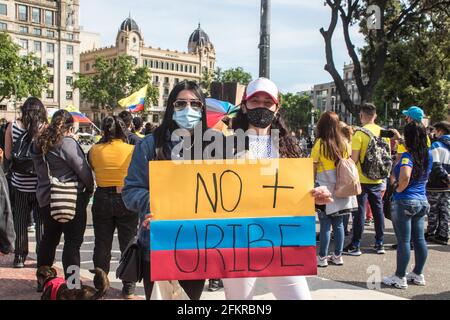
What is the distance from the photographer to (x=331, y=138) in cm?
556

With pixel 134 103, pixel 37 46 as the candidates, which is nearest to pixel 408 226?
pixel 134 103

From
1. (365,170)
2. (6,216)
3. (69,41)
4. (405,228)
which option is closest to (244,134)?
(6,216)

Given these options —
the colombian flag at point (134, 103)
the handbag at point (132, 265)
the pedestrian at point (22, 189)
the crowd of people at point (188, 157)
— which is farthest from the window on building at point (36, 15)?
the handbag at point (132, 265)

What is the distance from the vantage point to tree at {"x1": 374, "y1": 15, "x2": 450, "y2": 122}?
71.8 feet

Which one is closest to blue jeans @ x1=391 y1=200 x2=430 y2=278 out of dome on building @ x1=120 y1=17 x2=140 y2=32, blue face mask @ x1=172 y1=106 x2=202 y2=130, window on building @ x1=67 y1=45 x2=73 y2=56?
blue face mask @ x1=172 y1=106 x2=202 y2=130

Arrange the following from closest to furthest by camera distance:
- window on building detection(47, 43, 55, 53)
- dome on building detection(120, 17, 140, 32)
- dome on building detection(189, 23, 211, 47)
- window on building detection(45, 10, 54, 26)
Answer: window on building detection(47, 43, 55, 53) → window on building detection(45, 10, 54, 26) → dome on building detection(120, 17, 140, 32) → dome on building detection(189, 23, 211, 47)

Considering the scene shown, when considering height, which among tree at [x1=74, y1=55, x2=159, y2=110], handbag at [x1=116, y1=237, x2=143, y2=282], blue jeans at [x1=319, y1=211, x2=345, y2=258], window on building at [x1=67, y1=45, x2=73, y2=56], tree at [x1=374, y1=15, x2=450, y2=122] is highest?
window on building at [x1=67, y1=45, x2=73, y2=56]

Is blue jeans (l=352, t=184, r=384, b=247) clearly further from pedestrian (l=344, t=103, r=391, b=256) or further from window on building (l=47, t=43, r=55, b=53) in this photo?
window on building (l=47, t=43, r=55, b=53)

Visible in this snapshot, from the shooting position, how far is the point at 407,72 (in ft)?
79.7

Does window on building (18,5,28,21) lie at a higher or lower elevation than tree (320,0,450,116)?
higher

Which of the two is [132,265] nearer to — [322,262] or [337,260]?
[322,262]

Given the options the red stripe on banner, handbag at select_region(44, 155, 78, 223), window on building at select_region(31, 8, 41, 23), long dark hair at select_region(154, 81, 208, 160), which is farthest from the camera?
window on building at select_region(31, 8, 41, 23)

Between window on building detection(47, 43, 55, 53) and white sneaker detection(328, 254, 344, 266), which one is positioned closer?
white sneaker detection(328, 254, 344, 266)

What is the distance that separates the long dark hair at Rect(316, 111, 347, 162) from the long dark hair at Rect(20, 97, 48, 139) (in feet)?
10.3
